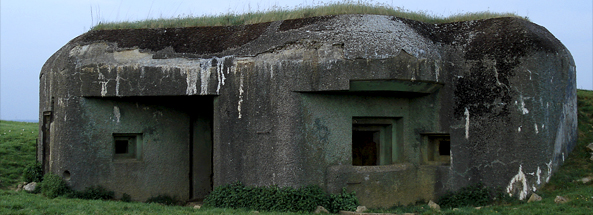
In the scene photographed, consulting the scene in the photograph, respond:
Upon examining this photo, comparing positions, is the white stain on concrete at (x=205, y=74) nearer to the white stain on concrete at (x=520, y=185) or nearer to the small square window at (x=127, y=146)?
the small square window at (x=127, y=146)

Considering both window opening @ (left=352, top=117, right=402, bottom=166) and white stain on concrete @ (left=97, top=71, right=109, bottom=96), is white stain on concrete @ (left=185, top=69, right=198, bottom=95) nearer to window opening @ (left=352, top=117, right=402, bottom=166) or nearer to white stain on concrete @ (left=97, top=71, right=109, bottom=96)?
white stain on concrete @ (left=97, top=71, right=109, bottom=96)

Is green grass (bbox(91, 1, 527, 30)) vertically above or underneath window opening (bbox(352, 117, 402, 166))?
above

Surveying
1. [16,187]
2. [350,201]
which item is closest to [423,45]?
[350,201]

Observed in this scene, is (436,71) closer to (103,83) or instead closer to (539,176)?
(539,176)

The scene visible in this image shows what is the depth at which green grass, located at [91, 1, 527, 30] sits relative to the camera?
8.70m

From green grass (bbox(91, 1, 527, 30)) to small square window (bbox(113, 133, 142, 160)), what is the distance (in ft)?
6.93

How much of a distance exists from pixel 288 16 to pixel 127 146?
381 centimetres

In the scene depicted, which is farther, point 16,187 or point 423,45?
point 16,187

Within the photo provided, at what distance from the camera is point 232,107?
8.18 m

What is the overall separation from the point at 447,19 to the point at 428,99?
1.72m

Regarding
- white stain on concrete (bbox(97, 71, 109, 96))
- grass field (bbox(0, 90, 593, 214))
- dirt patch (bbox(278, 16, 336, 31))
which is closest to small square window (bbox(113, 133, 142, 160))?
white stain on concrete (bbox(97, 71, 109, 96))

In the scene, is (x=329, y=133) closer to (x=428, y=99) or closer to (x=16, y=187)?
(x=428, y=99)

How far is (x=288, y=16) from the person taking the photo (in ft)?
28.8

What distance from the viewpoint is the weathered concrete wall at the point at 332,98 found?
7.90 meters
